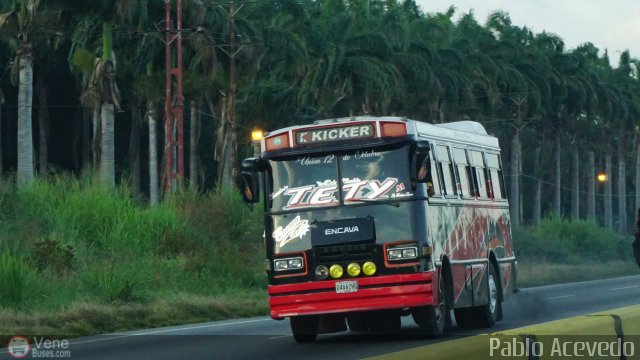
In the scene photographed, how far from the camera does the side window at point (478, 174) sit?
23.1 meters

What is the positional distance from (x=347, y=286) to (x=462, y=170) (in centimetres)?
413

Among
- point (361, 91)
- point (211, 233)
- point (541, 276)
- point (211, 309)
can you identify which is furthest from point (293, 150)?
point (361, 91)

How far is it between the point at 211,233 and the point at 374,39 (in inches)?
1569

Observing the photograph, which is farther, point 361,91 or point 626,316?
point 361,91

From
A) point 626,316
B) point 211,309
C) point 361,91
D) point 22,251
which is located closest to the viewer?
point 626,316

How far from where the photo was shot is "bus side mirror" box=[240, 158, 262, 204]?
19.4 m

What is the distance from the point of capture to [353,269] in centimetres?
1897

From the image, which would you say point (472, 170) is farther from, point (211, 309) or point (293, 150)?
point (211, 309)

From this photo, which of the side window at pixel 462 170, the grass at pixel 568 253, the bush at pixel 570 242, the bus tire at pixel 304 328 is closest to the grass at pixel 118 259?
the bus tire at pixel 304 328

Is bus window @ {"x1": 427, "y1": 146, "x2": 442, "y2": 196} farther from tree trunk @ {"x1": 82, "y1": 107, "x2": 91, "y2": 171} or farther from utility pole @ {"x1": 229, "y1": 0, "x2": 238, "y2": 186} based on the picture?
tree trunk @ {"x1": 82, "y1": 107, "x2": 91, "y2": 171}

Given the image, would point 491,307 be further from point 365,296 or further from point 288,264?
point 288,264

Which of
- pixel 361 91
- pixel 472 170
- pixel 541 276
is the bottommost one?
pixel 541 276

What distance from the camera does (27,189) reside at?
37406mm

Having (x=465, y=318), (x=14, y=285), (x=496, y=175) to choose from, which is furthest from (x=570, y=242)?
(x=14, y=285)
